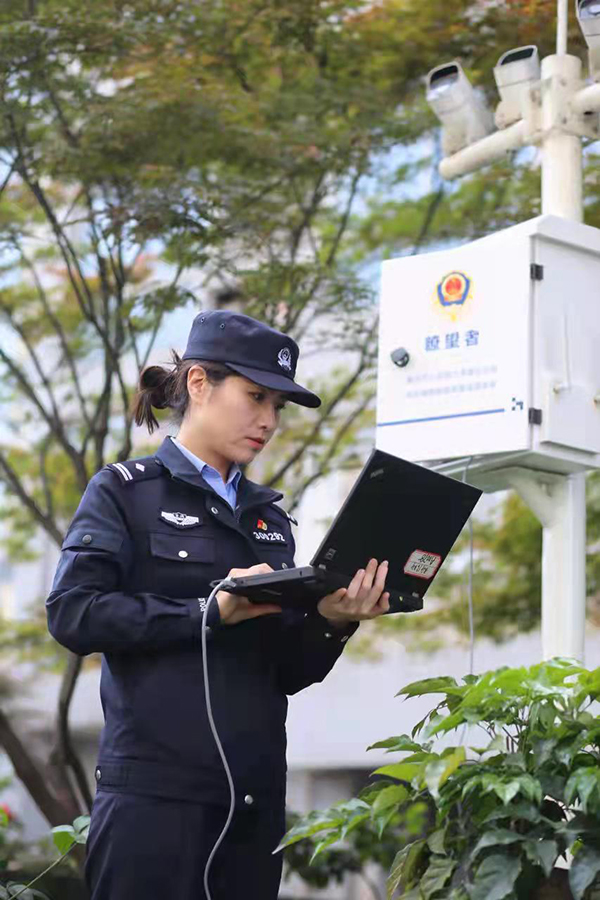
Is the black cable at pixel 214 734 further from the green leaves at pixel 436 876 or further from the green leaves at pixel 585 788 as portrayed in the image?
the green leaves at pixel 585 788

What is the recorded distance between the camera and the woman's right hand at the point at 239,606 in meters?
2.31

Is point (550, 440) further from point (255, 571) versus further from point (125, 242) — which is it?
point (125, 242)

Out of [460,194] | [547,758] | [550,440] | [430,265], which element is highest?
[460,194]

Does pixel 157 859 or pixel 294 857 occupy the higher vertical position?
pixel 157 859

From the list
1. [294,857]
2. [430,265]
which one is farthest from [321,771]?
Result: [430,265]

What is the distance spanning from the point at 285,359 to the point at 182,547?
40 cm

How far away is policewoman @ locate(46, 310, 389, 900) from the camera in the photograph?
91.3 inches

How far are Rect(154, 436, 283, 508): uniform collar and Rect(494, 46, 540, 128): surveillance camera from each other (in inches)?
93.2

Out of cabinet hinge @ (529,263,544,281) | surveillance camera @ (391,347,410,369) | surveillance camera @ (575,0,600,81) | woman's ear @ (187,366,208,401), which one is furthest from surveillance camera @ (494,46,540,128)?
woman's ear @ (187,366,208,401)

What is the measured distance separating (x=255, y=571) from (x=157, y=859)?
0.50 m

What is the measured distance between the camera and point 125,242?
6.50 metres

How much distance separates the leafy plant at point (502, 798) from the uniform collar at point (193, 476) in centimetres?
47

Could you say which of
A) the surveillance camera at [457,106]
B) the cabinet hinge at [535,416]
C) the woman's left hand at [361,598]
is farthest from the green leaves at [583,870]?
the surveillance camera at [457,106]

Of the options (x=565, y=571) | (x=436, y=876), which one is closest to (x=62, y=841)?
(x=436, y=876)
